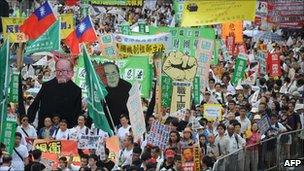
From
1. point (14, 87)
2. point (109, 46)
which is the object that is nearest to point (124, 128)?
point (14, 87)

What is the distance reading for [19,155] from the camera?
47.7 ft

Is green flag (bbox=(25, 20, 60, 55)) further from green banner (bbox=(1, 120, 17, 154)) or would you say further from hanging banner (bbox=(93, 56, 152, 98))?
green banner (bbox=(1, 120, 17, 154))

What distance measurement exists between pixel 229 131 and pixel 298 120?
2.69 meters

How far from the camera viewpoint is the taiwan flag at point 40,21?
70.5ft

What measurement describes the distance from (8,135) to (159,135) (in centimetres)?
230

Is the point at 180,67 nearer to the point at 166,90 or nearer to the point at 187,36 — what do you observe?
the point at 166,90

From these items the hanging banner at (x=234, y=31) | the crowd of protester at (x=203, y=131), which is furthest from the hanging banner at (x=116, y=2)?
Answer: the crowd of protester at (x=203, y=131)

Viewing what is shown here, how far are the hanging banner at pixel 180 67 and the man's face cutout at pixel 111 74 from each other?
105cm

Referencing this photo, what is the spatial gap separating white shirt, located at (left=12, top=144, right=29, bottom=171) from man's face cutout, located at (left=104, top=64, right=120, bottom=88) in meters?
3.55

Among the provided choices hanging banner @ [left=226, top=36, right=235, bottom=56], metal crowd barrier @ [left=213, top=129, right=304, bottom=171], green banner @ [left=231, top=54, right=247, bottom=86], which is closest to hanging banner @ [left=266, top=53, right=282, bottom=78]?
green banner @ [left=231, top=54, right=247, bottom=86]

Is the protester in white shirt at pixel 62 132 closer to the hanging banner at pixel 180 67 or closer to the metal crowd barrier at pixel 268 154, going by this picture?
the hanging banner at pixel 180 67

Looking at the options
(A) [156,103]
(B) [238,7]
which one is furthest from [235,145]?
(B) [238,7]

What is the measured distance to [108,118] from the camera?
16953 mm

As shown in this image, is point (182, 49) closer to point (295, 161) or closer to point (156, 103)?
point (156, 103)
